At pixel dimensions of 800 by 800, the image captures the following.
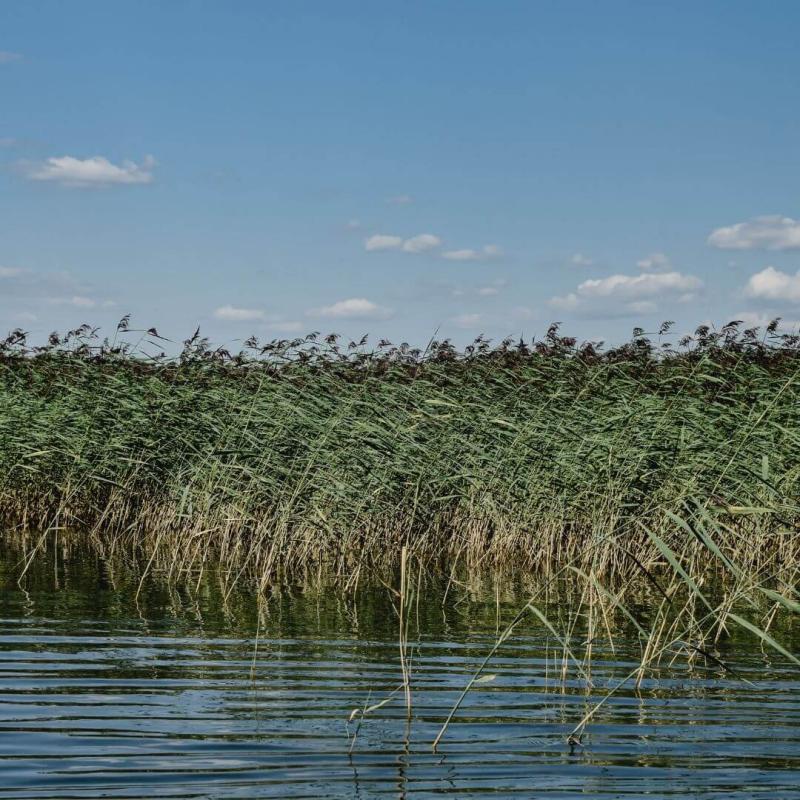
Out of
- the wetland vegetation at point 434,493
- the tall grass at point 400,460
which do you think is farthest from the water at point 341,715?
the tall grass at point 400,460

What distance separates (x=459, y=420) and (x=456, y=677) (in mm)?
5355

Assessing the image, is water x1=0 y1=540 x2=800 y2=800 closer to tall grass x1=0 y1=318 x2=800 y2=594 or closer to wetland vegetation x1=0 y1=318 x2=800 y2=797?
wetland vegetation x1=0 y1=318 x2=800 y2=797

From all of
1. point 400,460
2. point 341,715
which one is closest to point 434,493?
point 400,460

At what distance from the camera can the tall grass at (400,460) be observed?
10.4 m

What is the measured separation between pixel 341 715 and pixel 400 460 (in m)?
5.39

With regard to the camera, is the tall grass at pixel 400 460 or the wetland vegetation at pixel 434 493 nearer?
the wetland vegetation at pixel 434 493

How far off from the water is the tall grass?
5.52ft

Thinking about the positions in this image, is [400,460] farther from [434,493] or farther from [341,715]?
[341,715]

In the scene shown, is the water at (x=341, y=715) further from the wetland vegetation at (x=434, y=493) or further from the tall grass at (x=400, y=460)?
the tall grass at (x=400, y=460)

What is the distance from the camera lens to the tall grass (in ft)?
34.1

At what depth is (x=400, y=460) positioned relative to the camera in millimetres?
11078

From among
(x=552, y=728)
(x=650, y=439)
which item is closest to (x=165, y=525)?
(x=650, y=439)

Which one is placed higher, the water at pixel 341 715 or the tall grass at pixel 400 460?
the tall grass at pixel 400 460

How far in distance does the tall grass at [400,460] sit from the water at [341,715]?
1682mm
